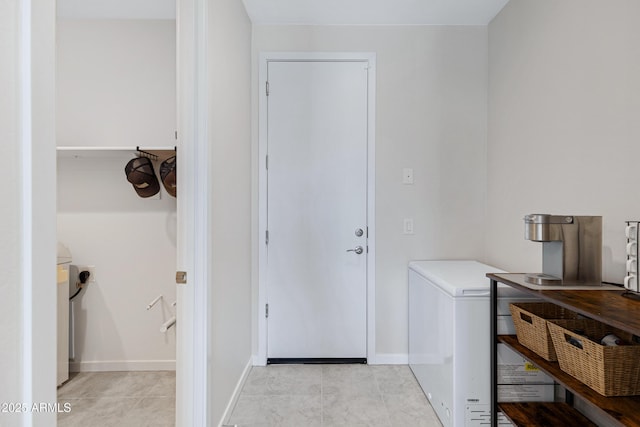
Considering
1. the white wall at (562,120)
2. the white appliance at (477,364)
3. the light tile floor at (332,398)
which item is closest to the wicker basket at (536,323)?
the white appliance at (477,364)

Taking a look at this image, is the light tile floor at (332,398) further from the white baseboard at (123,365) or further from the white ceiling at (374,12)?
the white ceiling at (374,12)

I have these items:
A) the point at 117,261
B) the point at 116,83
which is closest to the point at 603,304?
the point at 117,261

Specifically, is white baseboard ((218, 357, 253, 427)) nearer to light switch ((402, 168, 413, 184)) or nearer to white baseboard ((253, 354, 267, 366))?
white baseboard ((253, 354, 267, 366))

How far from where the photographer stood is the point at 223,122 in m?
1.83

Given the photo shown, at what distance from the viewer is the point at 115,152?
2377 millimetres

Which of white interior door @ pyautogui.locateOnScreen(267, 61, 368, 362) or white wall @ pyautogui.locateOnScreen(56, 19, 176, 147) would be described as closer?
white wall @ pyautogui.locateOnScreen(56, 19, 176, 147)

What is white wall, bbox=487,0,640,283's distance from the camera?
4.73ft

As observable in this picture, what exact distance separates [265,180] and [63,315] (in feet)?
5.32

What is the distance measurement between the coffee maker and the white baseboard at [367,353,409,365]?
1.40 m

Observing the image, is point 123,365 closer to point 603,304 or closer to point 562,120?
point 603,304

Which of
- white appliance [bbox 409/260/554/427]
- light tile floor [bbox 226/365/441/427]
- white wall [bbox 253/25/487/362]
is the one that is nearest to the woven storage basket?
white appliance [bbox 409/260/554/427]

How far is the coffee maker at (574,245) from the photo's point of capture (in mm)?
1437

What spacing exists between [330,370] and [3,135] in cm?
236

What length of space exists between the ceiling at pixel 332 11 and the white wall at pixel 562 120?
→ 26cm
